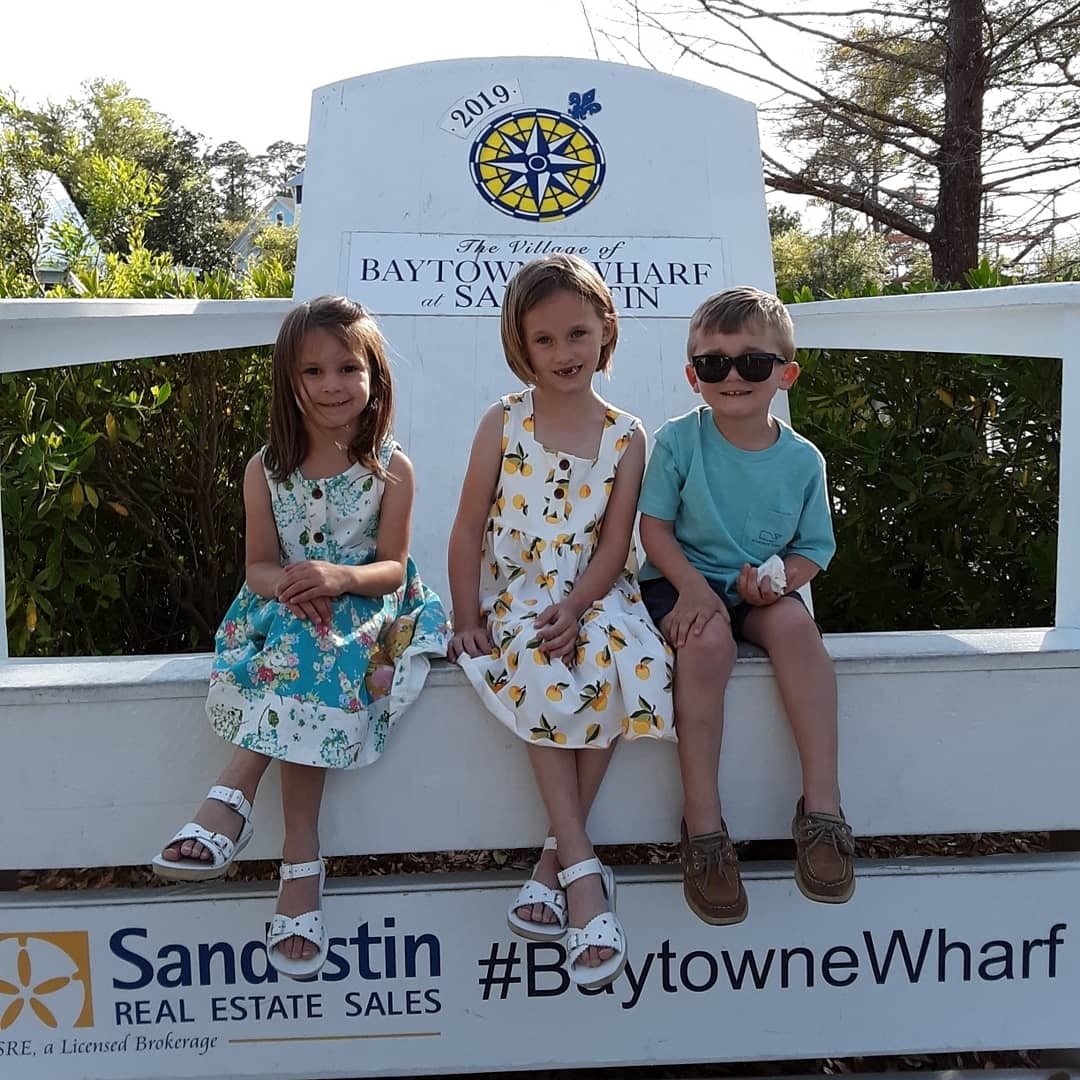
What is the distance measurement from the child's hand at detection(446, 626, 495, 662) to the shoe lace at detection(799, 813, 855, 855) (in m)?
0.59

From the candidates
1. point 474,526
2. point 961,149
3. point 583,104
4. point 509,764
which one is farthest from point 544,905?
point 961,149

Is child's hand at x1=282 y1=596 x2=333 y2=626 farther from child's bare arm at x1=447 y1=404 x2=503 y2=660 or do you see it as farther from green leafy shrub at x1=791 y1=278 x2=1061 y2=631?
green leafy shrub at x1=791 y1=278 x2=1061 y2=631

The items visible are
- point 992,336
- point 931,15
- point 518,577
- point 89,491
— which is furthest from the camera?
point 931,15

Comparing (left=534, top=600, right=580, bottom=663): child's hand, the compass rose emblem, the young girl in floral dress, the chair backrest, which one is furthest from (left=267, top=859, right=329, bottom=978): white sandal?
the compass rose emblem

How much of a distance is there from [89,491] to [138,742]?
172cm

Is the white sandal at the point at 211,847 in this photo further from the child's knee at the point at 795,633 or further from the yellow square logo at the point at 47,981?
the child's knee at the point at 795,633

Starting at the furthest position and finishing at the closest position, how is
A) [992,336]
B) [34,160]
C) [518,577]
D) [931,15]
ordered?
[34,160]
[931,15]
[992,336]
[518,577]

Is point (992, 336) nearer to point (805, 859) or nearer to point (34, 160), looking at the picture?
point (805, 859)

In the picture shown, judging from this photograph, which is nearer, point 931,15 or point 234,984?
point 234,984

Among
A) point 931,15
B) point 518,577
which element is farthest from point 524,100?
point 931,15

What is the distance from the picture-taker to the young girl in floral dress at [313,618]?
1810 mm

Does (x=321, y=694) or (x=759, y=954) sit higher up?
(x=321, y=694)

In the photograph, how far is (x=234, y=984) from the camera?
1920 millimetres

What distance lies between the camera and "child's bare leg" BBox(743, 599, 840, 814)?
72.7 inches
